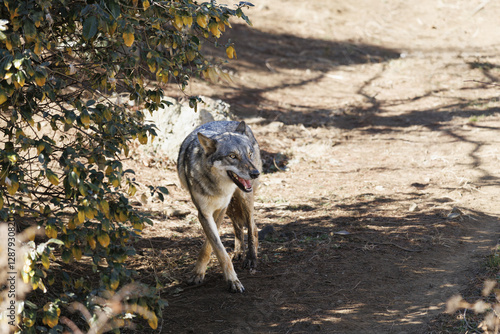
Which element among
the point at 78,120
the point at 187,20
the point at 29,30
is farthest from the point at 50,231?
the point at 187,20

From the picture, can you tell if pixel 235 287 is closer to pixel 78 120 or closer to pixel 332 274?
pixel 332 274

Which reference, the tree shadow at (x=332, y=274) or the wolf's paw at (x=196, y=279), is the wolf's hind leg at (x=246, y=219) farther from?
the wolf's paw at (x=196, y=279)

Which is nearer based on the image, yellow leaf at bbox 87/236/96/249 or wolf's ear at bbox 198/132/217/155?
yellow leaf at bbox 87/236/96/249

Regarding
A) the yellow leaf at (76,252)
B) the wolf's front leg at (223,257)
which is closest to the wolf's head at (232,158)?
the wolf's front leg at (223,257)

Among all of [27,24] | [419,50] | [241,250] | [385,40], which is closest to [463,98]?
[419,50]

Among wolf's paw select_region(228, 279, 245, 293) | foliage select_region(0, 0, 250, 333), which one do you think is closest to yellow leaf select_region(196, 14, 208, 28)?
foliage select_region(0, 0, 250, 333)

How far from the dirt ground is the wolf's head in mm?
1308

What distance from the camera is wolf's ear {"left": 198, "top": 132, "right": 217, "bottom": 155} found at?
525cm

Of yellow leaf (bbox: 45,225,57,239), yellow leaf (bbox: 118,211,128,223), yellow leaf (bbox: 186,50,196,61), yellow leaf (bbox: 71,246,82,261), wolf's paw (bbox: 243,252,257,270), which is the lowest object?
wolf's paw (bbox: 243,252,257,270)

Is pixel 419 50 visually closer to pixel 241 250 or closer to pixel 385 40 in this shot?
pixel 385 40

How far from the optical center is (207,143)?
5.29 m

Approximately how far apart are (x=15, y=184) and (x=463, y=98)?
525 inches

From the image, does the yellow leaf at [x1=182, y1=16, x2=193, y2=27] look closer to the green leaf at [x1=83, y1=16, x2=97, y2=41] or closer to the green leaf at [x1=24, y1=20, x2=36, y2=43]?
the green leaf at [x1=83, y1=16, x2=97, y2=41]

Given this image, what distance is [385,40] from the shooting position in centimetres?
2027
